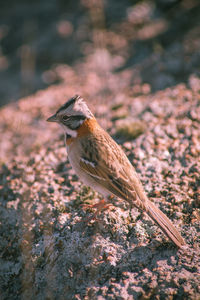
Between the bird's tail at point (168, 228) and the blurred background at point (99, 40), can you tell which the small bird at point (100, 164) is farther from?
the blurred background at point (99, 40)

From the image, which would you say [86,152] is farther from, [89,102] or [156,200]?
[89,102]

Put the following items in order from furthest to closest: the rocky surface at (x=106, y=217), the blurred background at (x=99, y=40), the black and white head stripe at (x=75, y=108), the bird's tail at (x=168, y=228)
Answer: the blurred background at (x=99, y=40) → the black and white head stripe at (x=75, y=108) → the bird's tail at (x=168, y=228) → the rocky surface at (x=106, y=217)

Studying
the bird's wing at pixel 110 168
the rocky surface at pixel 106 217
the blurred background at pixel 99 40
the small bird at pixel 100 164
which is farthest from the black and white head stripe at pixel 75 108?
the blurred background at pixel 99 40

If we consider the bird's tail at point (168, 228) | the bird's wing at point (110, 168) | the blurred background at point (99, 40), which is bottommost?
the bird's tail at point (168, 228)

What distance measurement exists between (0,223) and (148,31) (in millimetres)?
7919

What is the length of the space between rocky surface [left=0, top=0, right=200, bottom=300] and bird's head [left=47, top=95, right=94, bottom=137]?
3.24 ft

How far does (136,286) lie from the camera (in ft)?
10.9

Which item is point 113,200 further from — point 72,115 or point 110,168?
point 72,115

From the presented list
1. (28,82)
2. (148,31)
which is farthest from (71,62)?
(148,31)

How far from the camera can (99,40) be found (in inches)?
396

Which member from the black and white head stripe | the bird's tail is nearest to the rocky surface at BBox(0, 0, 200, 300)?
the bird's tail

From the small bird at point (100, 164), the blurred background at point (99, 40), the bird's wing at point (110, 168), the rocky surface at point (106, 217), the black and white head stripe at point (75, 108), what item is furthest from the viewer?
the blurred background at point (99, 40)

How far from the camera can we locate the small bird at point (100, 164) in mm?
3793

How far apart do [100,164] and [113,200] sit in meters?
0.74
